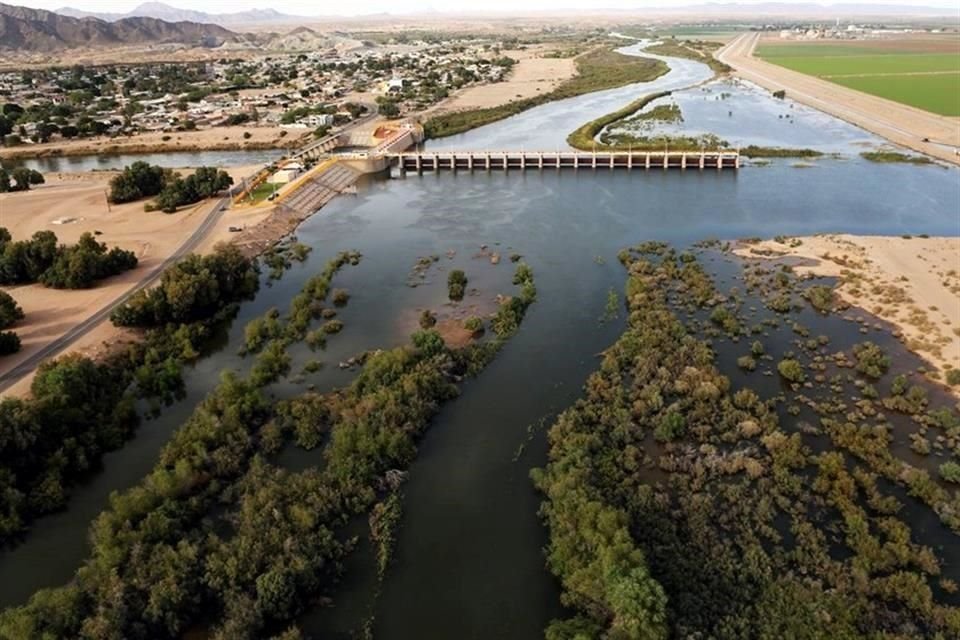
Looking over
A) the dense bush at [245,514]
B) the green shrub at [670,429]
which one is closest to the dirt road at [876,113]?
the green shrub at [670,429]

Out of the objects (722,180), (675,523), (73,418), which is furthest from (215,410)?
(722,180)

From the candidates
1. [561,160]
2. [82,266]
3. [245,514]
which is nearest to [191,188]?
[82,266]

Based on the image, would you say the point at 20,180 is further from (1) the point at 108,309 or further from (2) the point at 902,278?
(2) the point at 902,278

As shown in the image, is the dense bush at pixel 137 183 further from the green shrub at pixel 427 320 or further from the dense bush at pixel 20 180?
the green shrub at pixel 427 320

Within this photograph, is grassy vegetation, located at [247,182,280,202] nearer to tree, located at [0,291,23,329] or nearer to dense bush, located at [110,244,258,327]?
dense bush, located at [110,244,258,327]

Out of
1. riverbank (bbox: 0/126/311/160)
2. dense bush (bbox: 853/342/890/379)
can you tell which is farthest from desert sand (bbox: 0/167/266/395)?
dense bush (bbox: 853/342/890/379)

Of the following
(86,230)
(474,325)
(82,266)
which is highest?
(86,230)
